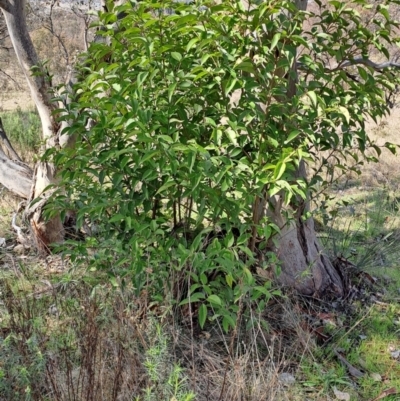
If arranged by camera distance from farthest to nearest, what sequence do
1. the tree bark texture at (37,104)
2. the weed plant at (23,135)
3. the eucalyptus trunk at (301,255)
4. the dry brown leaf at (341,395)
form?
1. the weed plant at (23,135)
2. the tree bark texture at (37,104)
3. the eucalyptus trunk at (301,255)
4. the dry brown leaf at (341,395)

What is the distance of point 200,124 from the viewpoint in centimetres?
280

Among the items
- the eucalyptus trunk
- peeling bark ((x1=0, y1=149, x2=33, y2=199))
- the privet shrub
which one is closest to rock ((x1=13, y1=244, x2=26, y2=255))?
peeling bark ((x1=0, y1=149, x2=33, y2=199))

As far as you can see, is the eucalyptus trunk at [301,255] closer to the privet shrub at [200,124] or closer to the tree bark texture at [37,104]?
the privet shrub at [200,124]

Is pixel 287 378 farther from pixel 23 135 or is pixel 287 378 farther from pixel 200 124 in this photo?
pixel 23 135

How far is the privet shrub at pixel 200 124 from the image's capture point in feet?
8.09

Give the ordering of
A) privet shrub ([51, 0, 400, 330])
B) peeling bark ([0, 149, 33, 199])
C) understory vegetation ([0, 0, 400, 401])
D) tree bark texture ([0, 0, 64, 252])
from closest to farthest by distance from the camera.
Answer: understory vegetation ([0, 0, 400, 401]) < privet shrub ([51, 0, 400, 330]) < tree bark texture ([0, 0, 64, 252]) < peeling bark ([0, 149, 33, 199])

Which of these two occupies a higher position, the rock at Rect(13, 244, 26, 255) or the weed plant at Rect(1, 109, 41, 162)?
the weed plant at Rect(1, 109, 41, 162)

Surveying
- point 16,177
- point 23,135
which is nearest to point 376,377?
point 16,177

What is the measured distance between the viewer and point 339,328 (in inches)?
136

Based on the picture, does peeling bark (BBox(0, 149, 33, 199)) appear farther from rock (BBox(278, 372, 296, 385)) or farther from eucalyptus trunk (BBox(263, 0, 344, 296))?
rock (BBox(278, 372, 296, 385))

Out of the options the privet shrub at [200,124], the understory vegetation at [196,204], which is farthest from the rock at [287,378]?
the privet shrub at [200,124]

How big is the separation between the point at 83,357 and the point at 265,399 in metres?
0.84

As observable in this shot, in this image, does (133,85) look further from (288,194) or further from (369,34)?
(369,34)

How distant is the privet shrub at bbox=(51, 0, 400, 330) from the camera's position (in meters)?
2.47
